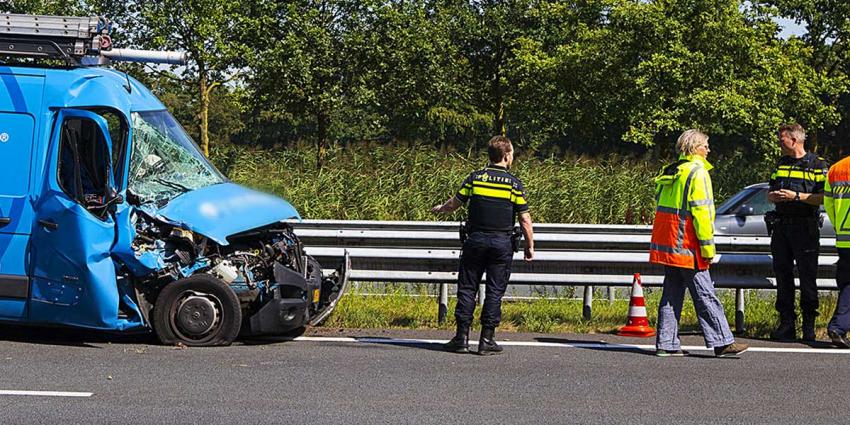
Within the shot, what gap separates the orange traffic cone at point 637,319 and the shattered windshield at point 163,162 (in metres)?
3.75

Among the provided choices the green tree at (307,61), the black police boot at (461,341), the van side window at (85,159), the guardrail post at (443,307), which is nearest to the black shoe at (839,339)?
the black police boot at (461,341)

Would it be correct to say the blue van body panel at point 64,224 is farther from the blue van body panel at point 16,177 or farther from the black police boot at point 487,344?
the black police boot at point 487,344

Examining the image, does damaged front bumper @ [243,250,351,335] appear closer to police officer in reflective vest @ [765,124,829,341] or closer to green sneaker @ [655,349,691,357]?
green sneaker @ [655,349,691,357]

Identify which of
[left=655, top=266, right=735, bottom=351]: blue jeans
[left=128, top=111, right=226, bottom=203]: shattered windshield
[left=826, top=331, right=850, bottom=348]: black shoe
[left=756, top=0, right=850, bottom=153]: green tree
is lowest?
[left=826, top=331, right=850, bottom=348]: black shoe

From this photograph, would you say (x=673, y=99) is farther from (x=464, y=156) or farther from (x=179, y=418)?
(x=179, y=418)

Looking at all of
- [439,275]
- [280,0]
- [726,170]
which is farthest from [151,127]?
[280,0]

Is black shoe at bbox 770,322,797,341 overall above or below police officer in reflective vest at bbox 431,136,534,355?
below

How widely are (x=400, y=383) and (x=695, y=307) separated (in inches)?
104

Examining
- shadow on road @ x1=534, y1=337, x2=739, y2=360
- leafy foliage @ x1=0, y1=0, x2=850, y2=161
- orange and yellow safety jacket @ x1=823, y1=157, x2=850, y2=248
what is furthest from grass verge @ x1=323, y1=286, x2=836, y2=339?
leafy foliage @ x1=0, y1=0, x2=850, y2=161

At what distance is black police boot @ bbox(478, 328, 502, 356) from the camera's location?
27.8 feet

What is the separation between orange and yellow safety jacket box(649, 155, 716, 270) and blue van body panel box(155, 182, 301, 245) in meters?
3.09

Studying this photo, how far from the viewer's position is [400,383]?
7.21 metres

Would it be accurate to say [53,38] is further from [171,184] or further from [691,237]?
[691,237]

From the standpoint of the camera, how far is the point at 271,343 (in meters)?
8.86
